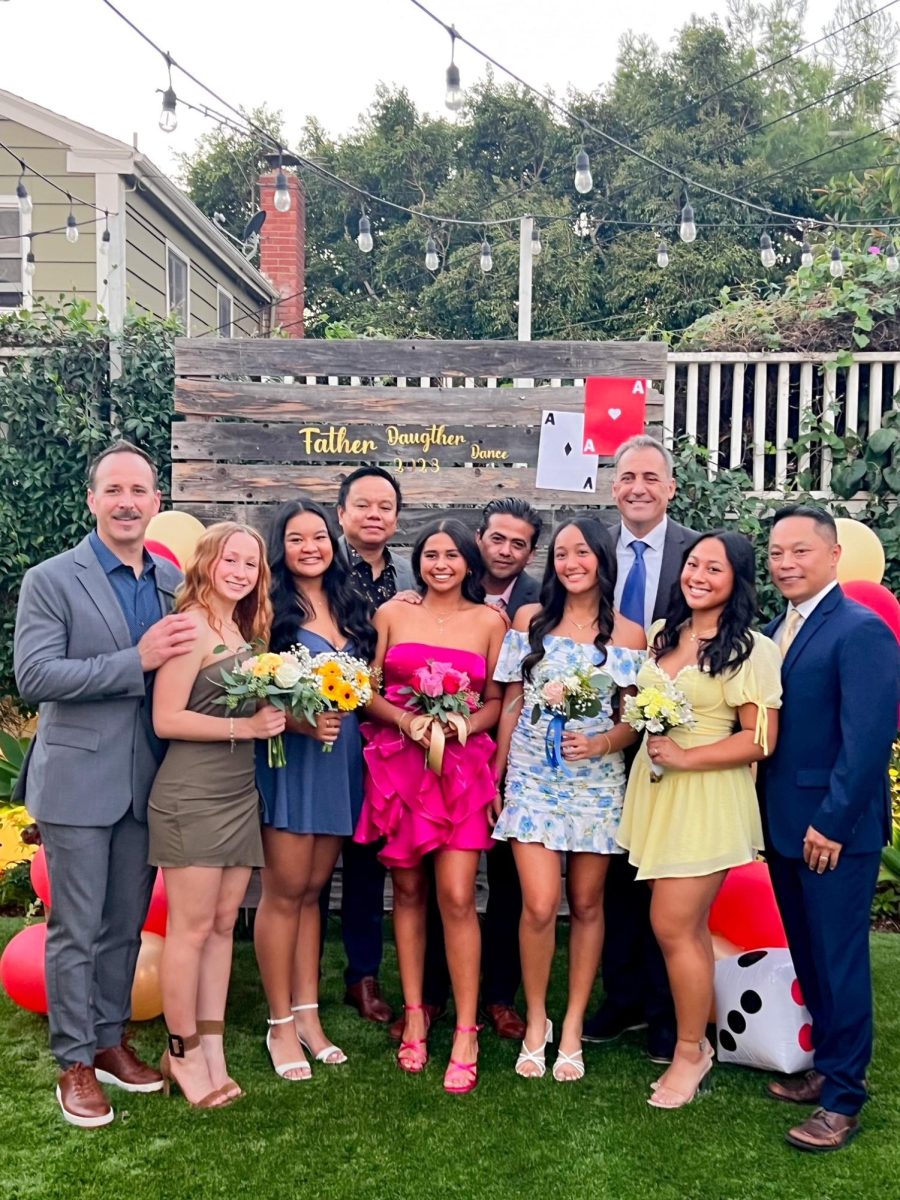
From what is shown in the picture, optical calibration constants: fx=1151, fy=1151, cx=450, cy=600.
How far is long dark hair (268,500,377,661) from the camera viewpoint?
402 cm

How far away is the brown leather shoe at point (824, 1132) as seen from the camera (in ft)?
11.7

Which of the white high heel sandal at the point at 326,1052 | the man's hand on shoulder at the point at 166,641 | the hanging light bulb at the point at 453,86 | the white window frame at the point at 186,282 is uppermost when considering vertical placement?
the white window frame at the point at 186,282

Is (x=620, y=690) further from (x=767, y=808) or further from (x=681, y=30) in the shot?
(x=681, y=30)

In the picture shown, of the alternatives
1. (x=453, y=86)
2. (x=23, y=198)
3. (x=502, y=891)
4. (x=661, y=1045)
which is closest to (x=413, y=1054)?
(x=502, y=891)

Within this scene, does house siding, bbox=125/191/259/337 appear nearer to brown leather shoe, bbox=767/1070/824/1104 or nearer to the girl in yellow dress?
the girl in yellow dress

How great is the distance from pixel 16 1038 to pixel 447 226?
25.0m

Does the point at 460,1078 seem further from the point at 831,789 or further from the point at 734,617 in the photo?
the point at 734,617

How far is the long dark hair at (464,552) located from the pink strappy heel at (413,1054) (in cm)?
150

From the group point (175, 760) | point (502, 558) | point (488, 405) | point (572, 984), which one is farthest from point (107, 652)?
point (488, 405)

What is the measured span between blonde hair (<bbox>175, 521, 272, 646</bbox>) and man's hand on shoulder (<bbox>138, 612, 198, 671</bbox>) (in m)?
0.14

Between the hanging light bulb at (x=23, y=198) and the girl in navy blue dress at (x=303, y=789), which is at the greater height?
the hanging light bulb at (x=23, y=198)

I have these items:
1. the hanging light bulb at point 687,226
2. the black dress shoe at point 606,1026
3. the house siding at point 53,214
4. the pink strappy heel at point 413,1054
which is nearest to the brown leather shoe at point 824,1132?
the black dress shoe at point 606,1026

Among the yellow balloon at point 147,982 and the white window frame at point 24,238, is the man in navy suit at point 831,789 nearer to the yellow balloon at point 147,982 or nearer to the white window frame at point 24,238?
the yellow balloon at point 147,982

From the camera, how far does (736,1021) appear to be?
416cm
